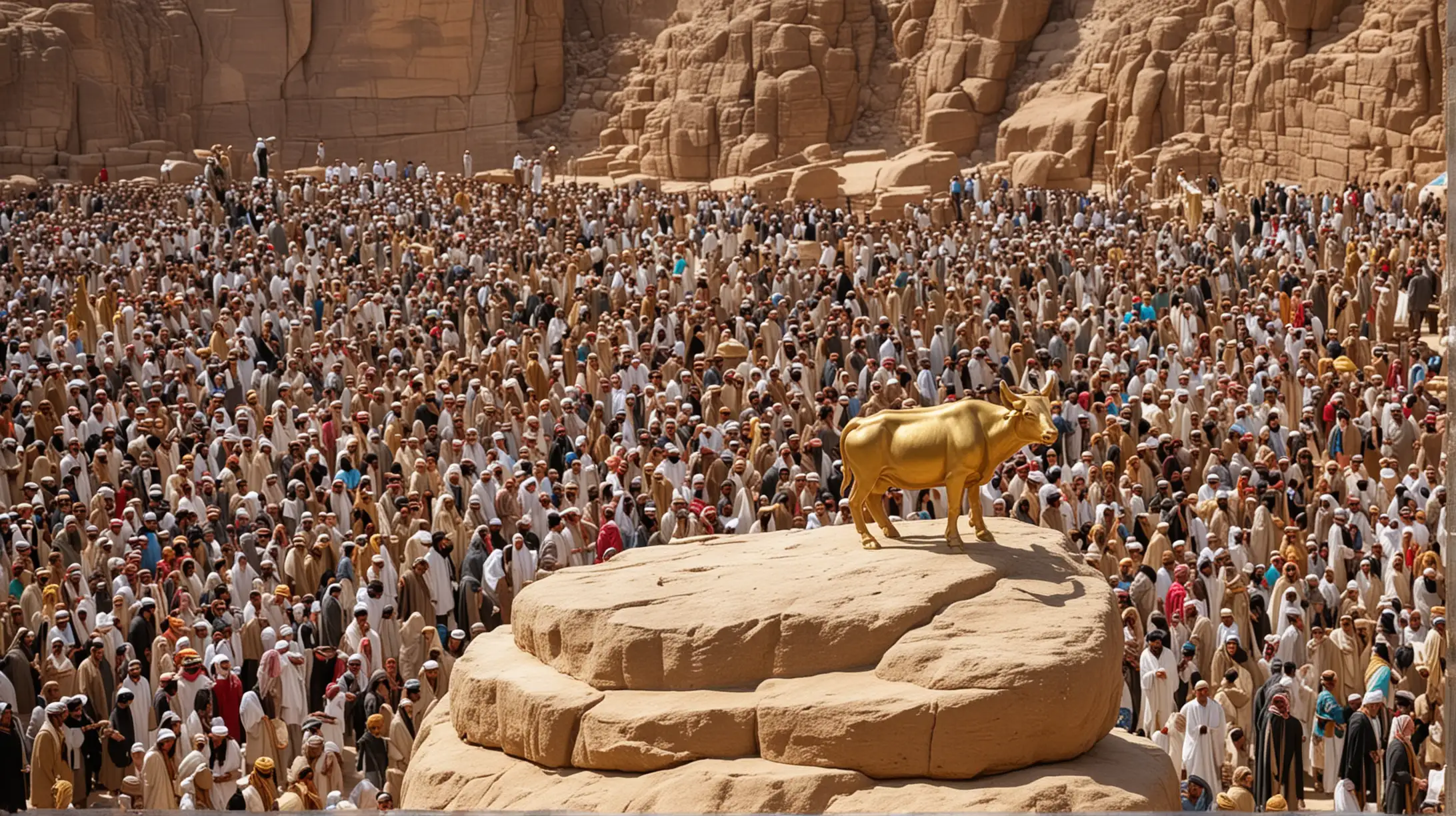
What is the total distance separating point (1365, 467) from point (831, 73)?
22572 millimetres

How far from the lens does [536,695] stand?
8.11m

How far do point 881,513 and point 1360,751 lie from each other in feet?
11.4

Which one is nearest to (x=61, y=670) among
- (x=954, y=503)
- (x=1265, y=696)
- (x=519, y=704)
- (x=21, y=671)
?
(x=21, y=671)

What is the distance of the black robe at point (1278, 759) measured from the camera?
10.4 meters

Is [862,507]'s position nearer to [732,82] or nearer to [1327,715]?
[1327,715]

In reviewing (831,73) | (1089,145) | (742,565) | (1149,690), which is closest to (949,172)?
(1089,145)

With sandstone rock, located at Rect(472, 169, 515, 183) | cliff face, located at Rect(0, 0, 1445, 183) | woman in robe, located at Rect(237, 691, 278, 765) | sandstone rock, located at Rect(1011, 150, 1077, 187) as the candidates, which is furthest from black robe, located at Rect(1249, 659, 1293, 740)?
sandstone rock, located at Rect(472, 169, 515, 183)

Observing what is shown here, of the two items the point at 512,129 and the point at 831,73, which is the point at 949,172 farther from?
the point at 512,129

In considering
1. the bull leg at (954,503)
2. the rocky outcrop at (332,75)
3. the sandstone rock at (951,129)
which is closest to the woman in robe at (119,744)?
the bull leg at (954,503)

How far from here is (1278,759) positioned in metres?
Answer: 10.4

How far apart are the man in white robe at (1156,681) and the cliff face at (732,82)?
18671 mm

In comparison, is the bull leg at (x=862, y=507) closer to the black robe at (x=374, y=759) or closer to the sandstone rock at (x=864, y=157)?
the black robe at (x=374, y=759)

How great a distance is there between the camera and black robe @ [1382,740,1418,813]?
32.4 feet

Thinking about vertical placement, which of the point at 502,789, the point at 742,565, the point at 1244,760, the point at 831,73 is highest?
the point at 831,73
